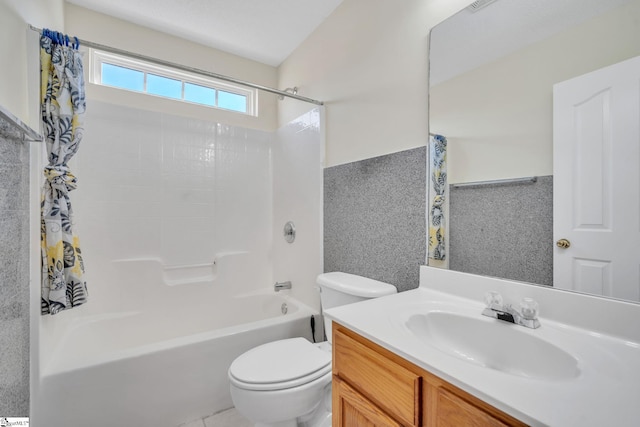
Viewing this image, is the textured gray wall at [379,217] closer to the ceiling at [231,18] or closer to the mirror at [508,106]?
the mirror at [508,106]

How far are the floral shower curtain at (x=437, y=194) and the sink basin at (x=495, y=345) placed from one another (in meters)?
0.34

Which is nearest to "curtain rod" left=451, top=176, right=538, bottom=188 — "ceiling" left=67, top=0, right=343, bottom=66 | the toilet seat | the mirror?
the mirror

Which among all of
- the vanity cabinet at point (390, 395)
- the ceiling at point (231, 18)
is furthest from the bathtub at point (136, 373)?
the ceiling at point (231, 18)

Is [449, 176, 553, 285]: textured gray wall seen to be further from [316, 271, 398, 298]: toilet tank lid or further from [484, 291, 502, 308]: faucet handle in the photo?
[316, 271, 398, 298]: toilet tank lid

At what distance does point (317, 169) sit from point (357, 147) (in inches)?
15.6

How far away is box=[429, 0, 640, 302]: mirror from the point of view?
0.83 meters

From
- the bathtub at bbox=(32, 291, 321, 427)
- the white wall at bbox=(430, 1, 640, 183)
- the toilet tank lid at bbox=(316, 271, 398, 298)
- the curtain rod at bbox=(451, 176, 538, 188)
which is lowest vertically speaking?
the bathtub at bbox=(32, 291, 321, 427)

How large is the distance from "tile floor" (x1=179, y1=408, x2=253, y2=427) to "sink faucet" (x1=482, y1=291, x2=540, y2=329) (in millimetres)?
1388

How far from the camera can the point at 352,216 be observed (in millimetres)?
1693

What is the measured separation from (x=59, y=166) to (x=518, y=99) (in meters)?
1.91

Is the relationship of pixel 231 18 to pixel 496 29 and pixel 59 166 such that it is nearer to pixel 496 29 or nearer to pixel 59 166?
pixel 59 166

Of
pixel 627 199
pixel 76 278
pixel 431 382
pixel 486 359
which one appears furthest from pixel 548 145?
pixel 76 278

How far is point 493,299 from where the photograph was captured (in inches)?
35.5

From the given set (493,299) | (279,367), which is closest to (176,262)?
(279,367)
